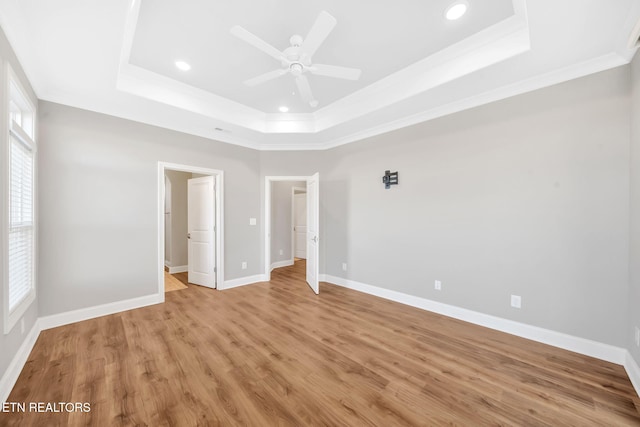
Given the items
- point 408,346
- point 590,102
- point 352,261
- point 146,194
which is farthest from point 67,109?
point 590,102

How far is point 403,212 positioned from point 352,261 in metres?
1.35

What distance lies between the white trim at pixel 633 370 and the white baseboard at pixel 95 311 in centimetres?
514

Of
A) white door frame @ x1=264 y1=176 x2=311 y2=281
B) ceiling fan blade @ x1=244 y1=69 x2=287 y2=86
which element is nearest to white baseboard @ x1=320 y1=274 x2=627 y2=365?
white door frame @ x1=264 y1=176 x2=311 y2=281

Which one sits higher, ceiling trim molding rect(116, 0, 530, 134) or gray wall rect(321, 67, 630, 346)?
ceiling trim molding rect(116, 0, 530, 134)

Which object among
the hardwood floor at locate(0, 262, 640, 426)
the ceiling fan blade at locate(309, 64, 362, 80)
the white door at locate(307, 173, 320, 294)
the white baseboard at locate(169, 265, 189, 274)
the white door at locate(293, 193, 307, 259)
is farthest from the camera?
the white door at locate(293, 193, 307, 259)

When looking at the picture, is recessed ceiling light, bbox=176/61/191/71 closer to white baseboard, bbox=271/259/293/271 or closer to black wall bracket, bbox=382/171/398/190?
black wall bracket, bbox=382/171/398/190

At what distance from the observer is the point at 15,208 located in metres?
2.19

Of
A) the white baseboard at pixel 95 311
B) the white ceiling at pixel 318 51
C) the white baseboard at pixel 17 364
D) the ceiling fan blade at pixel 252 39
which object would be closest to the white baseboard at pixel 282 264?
the white baseboard at pixel 95 311

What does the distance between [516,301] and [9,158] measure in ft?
16.1

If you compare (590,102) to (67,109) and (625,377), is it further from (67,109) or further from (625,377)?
(67,109)

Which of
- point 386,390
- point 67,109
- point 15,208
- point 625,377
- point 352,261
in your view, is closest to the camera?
point 386,390

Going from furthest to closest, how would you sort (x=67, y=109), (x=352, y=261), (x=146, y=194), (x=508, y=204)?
(x=352, y=261)
(x=146, y=194)
(x=67, y=109)
(x=508, y=204)

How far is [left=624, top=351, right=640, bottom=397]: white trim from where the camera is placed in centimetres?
189

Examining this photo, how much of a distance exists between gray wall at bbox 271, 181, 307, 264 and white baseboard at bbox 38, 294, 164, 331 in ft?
9.89
